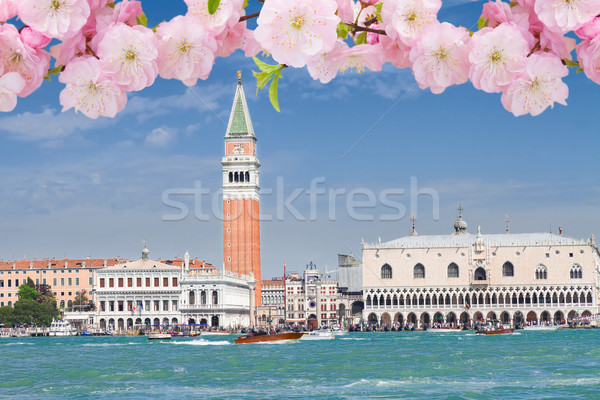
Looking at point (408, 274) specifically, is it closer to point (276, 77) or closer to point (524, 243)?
point (524, 243)

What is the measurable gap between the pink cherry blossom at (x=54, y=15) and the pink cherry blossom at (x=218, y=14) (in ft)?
0.69

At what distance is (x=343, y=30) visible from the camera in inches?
67.6

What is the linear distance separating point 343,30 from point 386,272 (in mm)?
73955

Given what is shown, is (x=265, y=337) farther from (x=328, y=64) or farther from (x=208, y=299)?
(x=328, y=64)

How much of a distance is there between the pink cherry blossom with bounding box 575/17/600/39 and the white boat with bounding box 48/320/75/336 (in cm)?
7933

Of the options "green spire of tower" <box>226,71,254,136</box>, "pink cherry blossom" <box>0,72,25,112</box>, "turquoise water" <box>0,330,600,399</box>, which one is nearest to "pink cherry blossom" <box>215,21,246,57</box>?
"pink cherry blossom" <box>0,72,25,112</box>

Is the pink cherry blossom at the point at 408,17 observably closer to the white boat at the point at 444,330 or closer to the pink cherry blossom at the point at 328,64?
the pink cherry blossom at the point at 328,64

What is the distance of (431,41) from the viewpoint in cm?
163

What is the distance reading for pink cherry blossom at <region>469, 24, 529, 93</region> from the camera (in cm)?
158

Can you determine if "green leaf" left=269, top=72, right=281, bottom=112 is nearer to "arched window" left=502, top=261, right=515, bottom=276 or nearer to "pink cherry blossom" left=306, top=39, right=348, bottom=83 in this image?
"pink cherry blossom" left=306, top=39, right=348, bottom=83

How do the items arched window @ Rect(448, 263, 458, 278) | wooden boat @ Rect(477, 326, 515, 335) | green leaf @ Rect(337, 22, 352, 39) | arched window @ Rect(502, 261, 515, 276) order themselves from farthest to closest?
arched window @ Rect(448, 263, 458, 278) → arched window @ Rect(502, 261, 515, 276) → wooden boat @ Rect(477, 326, 515, 335) → green leaf @ Rect(337, 22, 352, 39)

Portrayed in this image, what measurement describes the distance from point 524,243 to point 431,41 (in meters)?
74.6

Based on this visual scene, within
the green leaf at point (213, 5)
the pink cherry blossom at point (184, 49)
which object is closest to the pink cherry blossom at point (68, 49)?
the pink cherry blossom at point (184, 49)

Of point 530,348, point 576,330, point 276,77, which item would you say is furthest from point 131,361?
point 576,330
